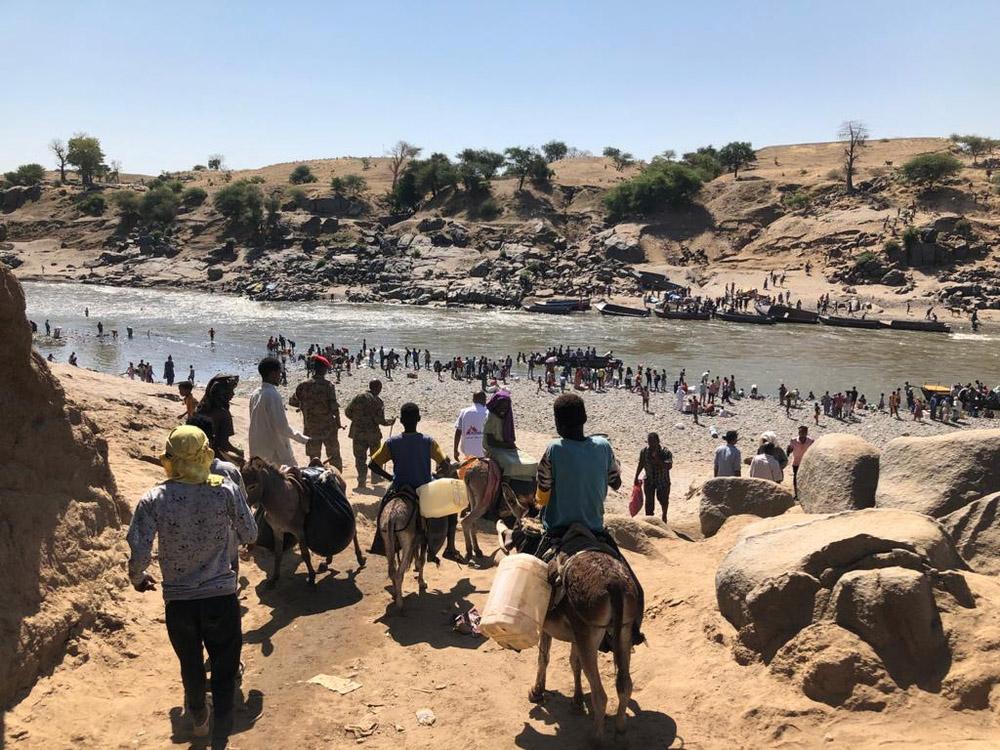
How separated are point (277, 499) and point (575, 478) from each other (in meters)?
3.15

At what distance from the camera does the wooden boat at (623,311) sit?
61656 mm

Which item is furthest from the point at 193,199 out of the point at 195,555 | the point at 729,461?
the point at 195,555

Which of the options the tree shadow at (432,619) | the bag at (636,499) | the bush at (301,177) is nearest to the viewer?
the tree shadow at (432,619)

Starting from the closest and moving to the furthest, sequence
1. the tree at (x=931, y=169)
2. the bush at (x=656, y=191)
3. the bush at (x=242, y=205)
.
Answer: the tree at (x=931, y=169) → the bush at (x=656, y=191) → the bush at (x=242, y=205)

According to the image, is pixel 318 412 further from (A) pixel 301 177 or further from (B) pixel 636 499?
(A) pixel 301 177

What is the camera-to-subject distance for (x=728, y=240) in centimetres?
7931

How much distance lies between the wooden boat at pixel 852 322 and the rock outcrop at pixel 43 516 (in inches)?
2239

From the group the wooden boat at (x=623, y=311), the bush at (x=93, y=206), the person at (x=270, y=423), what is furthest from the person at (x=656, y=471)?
the bush at (x=93, y=206)

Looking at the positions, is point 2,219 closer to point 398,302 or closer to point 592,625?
point 398,302

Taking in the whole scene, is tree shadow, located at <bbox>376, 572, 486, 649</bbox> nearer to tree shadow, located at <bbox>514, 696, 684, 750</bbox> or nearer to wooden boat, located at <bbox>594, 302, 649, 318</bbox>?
tree shadow, located at <bbox>514, 696, 684, 750</bbox>

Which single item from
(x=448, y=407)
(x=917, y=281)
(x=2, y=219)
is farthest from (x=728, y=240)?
(x=2, y=219)

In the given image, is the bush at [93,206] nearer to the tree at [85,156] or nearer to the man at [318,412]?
the tree at [85,156]

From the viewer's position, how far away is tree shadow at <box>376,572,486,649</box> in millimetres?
6699

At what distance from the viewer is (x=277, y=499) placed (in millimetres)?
7230
